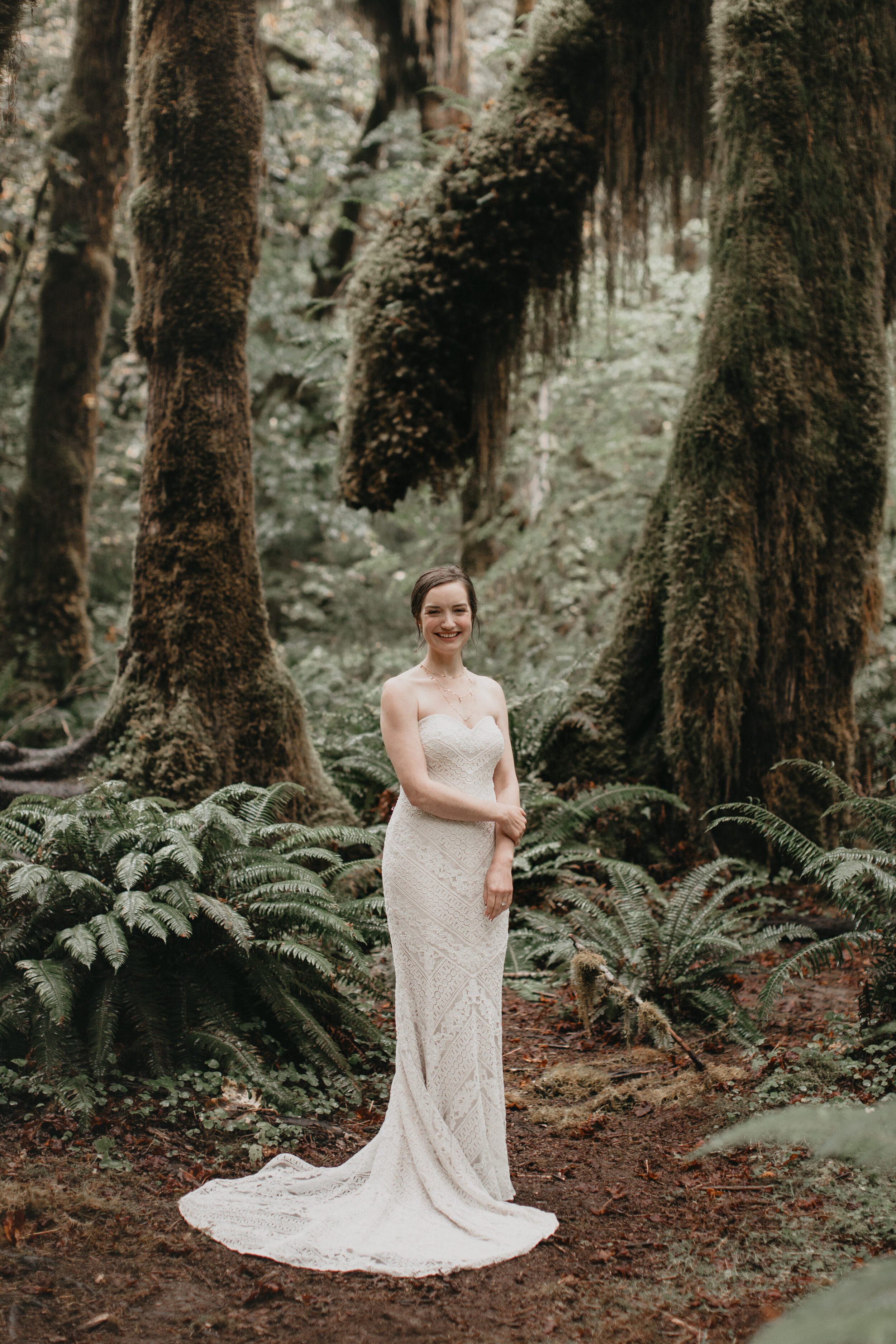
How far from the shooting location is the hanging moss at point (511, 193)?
7980 mm

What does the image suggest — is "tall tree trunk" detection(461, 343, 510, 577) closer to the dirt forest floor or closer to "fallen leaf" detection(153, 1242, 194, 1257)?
the dirt forest floor

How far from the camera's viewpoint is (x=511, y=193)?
801cm

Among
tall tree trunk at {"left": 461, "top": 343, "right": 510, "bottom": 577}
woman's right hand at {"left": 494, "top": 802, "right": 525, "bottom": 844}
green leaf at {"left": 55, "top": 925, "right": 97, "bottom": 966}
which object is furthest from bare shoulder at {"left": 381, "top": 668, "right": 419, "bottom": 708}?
tall tree trunk at {"left": 461, "top": 343, "right": 510, "bottom": 577}

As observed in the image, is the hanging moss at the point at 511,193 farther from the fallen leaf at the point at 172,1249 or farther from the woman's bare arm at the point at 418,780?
the fallen leaf at the point at 172,1249

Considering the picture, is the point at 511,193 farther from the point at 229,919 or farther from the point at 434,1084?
the point at 434,1084

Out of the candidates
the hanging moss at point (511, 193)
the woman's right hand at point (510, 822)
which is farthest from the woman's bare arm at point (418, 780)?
the hanging moss at point (511, 193)

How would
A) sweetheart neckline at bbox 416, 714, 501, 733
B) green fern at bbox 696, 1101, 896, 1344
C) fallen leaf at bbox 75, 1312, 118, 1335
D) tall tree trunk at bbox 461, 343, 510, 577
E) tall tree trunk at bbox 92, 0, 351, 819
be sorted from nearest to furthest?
green fern at bbox 696, 1101, 896, 1344 < fallen leaf at bbox 75, 1312, 118, 1335 < sweetheart neckline at bbox 416, 714, 501, 733 < tall tree trunk at bbox 92, 0, 351, 819 < tall tree trunk at bbox 461, 343, 510, 577

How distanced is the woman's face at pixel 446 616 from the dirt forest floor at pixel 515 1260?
2140 mm

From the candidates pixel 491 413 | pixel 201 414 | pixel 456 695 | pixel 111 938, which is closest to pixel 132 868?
pixel 111 938

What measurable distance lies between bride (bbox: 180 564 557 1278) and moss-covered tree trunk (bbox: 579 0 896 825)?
3.72 meters

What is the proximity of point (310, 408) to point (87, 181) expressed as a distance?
169 inches

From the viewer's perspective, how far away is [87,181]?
11.8 metres

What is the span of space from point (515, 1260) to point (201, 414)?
5.40m

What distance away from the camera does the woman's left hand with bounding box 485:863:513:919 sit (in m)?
3.55
